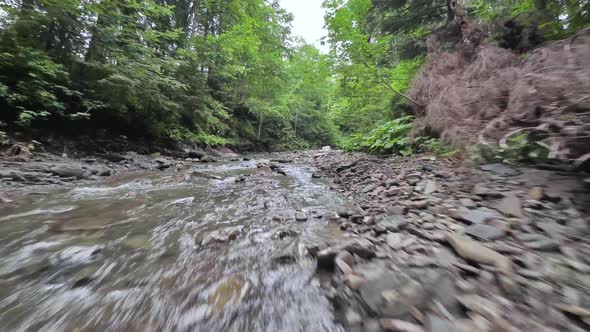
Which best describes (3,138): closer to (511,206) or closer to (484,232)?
(484,232)

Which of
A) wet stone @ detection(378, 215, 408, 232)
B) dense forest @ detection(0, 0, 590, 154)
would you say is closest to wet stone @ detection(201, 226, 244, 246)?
wet stone @ detection(378, 215, 408, 232)

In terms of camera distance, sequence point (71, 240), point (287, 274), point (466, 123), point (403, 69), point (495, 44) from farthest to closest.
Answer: point (403, 69)
point (495, 44)
point (466, 123)
point (71, 240)
point (287, 274)

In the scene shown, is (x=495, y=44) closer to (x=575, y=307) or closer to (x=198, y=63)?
(x=575, y=307)

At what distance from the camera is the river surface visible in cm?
138

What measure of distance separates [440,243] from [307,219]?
1.54 m

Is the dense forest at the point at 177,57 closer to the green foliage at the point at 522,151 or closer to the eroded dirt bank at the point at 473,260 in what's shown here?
the green foliage at the point at 522,151

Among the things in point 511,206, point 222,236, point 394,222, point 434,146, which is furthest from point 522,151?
point 222,236

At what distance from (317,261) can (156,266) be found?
138 centimetres

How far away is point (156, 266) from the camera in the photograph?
1.93 meters

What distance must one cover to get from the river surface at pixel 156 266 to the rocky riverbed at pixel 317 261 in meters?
0.01

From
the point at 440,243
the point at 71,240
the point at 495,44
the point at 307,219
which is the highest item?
the point at 495,44

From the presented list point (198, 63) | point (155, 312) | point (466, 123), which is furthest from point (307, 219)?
point (198, 63)

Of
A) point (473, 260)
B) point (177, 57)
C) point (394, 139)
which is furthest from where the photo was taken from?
point (177, 57)

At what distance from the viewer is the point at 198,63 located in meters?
10.3
